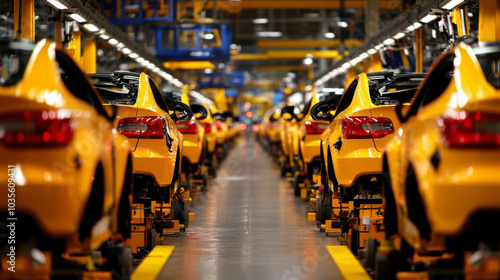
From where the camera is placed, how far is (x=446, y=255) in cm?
597

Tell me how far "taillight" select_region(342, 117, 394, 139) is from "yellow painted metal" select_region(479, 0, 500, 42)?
11.9ft

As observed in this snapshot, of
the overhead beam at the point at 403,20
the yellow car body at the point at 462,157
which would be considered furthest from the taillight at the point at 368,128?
the overhead beam at the point at 403,20

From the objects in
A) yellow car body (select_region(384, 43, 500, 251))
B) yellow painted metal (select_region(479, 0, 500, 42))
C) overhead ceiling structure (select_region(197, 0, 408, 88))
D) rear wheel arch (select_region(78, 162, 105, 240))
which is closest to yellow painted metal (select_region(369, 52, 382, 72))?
overhead ceiling structure (select_region(197, 0, 408, 88))

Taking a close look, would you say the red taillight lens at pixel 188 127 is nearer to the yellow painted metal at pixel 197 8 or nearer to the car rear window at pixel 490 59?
the car rear window at pixel 490 59

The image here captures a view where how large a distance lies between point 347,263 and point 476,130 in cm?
373

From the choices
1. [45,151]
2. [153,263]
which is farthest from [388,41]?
[45,151]

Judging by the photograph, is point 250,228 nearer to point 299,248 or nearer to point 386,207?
point 299,248

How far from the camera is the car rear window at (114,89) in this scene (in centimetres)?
910

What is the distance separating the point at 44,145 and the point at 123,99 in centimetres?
478

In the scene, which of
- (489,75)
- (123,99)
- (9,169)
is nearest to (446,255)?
(489,75)

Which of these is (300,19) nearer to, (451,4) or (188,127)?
(188,127)

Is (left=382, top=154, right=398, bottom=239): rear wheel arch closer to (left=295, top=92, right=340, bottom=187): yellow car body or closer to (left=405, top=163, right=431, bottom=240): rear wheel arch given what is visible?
(left=405, top=163, right=431, bottom=240): rear wheel arch

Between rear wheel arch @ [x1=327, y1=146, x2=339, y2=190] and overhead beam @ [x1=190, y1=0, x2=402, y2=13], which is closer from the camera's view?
rear wheel arch @ [x1=327, y1=146, x2=339, y2=190]

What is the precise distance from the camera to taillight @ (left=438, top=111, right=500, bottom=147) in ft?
14.9
